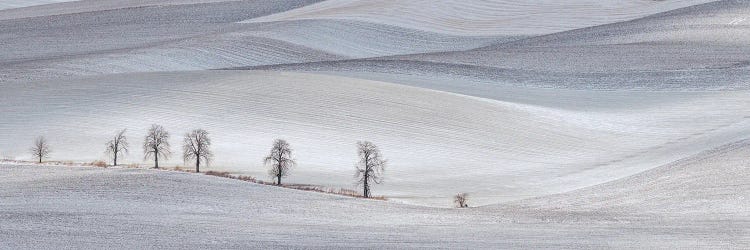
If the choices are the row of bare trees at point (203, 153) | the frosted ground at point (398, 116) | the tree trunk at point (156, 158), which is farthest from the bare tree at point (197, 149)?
the tree trunk at point (156, 158)

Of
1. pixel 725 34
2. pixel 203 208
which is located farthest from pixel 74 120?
pixel 725 34

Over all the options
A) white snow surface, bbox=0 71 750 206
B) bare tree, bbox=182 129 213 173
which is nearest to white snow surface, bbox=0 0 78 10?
white snow surface, bbox=0 71 750 206

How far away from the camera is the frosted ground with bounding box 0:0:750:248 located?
24609mm

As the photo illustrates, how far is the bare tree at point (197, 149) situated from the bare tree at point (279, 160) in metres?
1.35

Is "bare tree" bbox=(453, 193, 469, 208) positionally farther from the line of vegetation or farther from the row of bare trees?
the row of bare trees

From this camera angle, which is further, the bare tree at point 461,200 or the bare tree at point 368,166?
the bare tree at point 368,166

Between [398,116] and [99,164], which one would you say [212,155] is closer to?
[99,164]

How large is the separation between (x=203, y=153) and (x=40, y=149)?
12.1ft

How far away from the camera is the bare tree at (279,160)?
30.9m

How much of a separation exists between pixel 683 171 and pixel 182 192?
10923mm

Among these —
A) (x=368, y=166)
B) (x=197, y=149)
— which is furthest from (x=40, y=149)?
(x=368, y=166)

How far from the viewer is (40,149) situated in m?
33.2

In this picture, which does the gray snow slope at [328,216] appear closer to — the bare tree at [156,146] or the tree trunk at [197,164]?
the tree trunk at [197,164]

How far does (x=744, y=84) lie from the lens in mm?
45062
